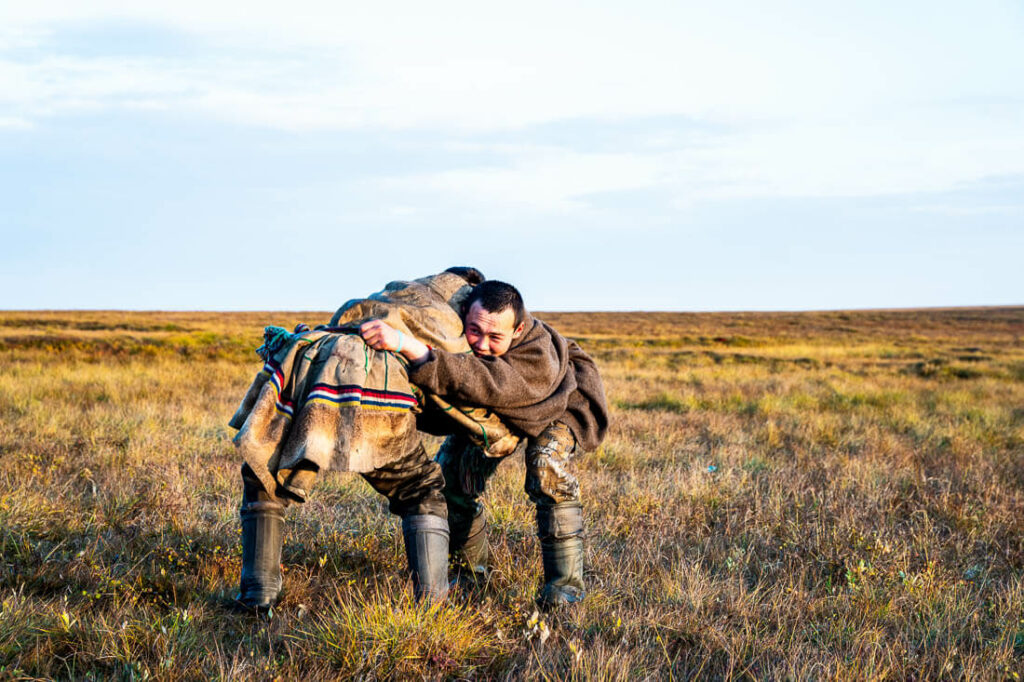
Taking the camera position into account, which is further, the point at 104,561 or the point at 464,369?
the point at 104,561

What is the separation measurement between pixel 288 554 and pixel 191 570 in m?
0.49

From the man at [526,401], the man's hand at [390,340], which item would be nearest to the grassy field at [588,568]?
the man at [526,401]

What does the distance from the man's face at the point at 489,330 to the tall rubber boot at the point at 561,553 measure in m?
0.77

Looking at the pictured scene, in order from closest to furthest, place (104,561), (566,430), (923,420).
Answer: (566,430), (104,561), (923,420)

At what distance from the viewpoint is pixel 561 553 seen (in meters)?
3.60

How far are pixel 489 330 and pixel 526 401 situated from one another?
0.35m

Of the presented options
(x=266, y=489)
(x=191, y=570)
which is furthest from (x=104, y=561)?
(x=266, y=489)

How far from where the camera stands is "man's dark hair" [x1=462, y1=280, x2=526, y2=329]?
333 centimetres

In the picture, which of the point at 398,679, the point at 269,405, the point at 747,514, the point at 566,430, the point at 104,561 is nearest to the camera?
the point at 398,679

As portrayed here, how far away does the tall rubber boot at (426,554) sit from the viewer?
326cm

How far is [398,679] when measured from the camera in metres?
2.85

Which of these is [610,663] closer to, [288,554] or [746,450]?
[288,554]

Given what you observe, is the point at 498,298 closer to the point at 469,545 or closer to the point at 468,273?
the point at 468,273

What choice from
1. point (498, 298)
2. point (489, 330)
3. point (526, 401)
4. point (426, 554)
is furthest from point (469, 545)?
point (498, 298)
